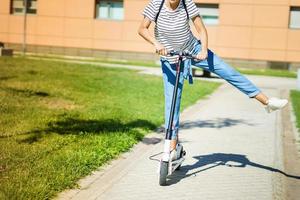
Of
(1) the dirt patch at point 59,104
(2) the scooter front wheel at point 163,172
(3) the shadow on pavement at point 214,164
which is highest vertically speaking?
(2) the scooter front wheel at point 163,172

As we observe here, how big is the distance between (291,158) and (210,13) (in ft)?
94.4

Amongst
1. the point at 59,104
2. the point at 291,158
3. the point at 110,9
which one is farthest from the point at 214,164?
the point at 110,9

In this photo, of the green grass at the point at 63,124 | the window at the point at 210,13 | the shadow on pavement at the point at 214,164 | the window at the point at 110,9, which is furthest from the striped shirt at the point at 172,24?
the window at the point at 110,9

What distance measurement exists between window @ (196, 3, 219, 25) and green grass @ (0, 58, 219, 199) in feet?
63.2

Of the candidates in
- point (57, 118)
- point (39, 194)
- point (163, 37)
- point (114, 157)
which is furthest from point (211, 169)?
point (57, 118)

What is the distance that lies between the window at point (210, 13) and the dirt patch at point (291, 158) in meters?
24.1

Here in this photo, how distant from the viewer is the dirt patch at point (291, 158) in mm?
5992

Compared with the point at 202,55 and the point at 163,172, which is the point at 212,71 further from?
the point at 163,172

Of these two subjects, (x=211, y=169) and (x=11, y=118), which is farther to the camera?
(x=11, y=118)

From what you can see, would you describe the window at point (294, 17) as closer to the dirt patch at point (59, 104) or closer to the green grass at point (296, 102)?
the green grass at point (296, 102)

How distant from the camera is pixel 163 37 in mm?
6113

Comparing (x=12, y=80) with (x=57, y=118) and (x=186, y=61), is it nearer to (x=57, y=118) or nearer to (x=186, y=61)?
(x=57, y=118)

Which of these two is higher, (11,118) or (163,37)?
(163,37)

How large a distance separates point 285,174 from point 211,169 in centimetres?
91
